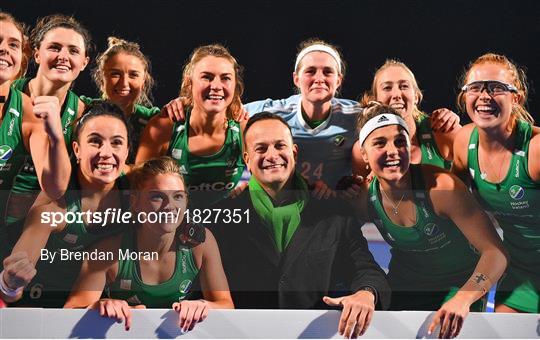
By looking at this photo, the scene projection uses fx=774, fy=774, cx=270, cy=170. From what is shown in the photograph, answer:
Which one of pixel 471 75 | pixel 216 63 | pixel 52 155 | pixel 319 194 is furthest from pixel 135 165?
pixel 471 75

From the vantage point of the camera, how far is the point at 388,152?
10.4ft

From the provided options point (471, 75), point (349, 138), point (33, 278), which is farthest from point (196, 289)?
point (471, 75)

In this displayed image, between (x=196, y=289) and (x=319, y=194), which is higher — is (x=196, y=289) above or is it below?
below

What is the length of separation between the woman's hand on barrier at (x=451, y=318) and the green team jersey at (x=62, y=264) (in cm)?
138

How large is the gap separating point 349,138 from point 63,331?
54.7 inches

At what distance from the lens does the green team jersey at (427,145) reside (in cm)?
321

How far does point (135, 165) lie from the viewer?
3.16 metres

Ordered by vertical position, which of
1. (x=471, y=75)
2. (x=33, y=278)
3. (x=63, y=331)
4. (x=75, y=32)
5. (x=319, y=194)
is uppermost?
(x=75, y=32)

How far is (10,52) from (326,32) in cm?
130

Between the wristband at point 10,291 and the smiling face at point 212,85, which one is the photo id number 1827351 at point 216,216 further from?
the wristband at point 10,291

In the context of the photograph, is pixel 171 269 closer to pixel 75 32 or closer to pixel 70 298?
pixel 70 298
